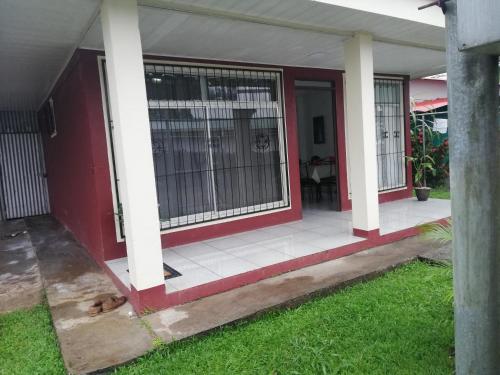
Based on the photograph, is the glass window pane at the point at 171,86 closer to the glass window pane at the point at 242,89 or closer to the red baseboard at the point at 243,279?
the glass window pane at the point at 242,89

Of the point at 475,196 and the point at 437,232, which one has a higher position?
the point at 475,196

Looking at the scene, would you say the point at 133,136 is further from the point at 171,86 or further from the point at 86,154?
the point at 171,86

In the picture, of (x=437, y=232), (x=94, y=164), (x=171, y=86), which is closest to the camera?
(x=437, y=232)

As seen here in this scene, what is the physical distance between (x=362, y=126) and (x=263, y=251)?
189cm

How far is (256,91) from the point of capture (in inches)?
220

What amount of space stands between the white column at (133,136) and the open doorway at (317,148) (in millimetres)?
4562

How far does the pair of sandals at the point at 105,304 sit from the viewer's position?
3291mm

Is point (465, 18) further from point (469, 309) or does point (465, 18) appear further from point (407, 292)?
point (407, 292)

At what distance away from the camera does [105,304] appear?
336cm

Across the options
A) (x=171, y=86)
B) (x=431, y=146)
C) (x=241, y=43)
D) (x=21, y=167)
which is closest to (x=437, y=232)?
(x=241, y=43)

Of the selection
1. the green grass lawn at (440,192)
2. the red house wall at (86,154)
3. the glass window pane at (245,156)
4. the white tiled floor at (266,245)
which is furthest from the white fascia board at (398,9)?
the green grass lawn at (440,192)

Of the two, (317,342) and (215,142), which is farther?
(215,142)

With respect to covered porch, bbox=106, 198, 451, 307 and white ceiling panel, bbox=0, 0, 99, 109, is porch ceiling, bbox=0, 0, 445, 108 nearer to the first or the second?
white ceiling panel, bbox=0, 0, 99, 109

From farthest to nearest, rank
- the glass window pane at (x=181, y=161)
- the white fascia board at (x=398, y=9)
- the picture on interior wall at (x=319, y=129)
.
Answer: the picture on interior wall at (x=319, y=129)
the glass window pane at (x=181, y=161)
the white fascia board at (x=398, y=9)
